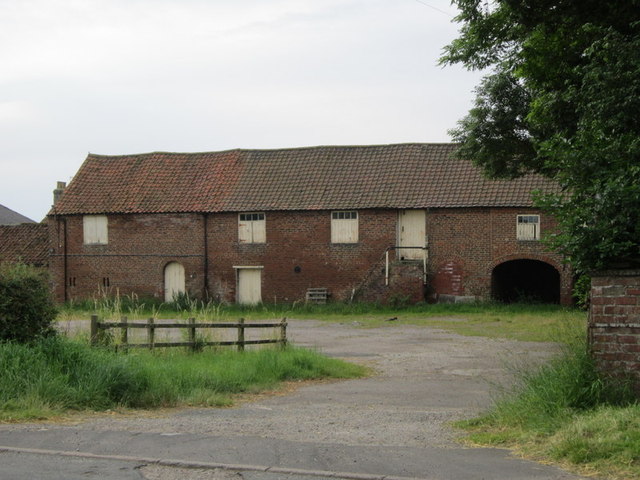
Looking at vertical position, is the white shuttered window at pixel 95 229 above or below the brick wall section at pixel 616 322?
above

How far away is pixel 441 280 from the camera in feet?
119

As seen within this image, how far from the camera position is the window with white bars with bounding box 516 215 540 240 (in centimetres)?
3519

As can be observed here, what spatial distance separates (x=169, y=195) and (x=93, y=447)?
33.0 meters

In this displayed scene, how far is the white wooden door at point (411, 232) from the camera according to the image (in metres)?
36.8

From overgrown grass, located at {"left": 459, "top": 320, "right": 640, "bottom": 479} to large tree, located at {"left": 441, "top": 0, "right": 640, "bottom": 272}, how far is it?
1299mm

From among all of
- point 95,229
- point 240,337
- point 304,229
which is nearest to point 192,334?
point 240,337

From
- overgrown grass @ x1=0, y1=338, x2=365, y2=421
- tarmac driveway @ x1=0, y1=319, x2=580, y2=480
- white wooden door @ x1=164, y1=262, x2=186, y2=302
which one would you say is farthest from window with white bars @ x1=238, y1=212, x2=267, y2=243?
tarmac driveway @ x1=0, y1=319, x2=580, y2=480

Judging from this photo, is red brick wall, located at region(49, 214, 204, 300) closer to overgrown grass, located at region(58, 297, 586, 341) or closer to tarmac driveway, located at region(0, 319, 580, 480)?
overgrown grass, located at region(58, 297, 586, 341)

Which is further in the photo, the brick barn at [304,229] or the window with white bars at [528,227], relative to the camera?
the brick barn at [304,229]

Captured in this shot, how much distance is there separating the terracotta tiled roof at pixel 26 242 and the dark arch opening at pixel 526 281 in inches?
895

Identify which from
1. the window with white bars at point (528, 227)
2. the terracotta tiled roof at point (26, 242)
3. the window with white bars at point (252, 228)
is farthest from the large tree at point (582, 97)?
the terracotta tiled roof at point (26, 242)

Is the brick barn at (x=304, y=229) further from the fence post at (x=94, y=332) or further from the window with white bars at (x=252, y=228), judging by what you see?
the fence post at (x=94, y=332)

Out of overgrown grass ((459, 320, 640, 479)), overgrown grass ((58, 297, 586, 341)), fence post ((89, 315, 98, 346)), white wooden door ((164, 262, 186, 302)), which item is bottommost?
overgrown grass ((58, 297, 586, 341))

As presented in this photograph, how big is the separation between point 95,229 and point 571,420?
116ft
